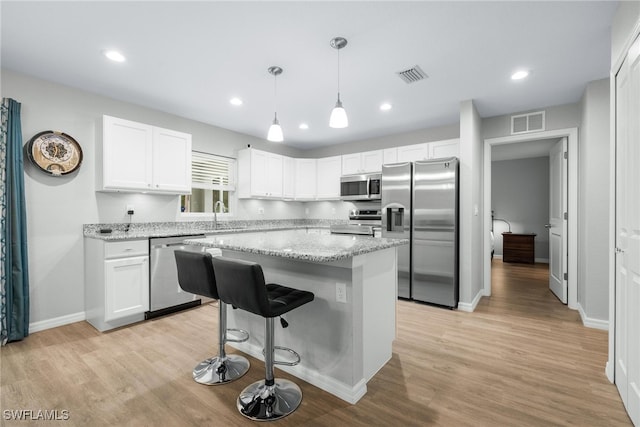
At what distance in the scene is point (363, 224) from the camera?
5043 mm

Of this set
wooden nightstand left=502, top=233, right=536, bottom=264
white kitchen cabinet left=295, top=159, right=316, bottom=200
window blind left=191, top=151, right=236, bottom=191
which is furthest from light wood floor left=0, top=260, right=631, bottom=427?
wooden nightstand left=502, top=233, right=536, bottom=264

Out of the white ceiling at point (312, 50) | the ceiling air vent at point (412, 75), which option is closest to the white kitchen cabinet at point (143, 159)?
the white ceiling at point (312, 50)

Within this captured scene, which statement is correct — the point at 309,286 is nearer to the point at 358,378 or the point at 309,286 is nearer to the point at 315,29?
the point at 358,378

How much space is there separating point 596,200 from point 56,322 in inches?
232

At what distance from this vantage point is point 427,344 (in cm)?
269

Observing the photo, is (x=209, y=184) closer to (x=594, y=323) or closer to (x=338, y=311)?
(x=338, y=311)

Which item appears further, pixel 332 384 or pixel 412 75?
pixel 412 75

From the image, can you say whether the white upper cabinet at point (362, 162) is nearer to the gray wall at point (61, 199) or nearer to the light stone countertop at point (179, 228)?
the light stone countertop at point (179, 228)

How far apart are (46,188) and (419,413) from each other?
4000 mm

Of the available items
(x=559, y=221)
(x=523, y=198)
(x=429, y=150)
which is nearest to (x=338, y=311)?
(x=429, y=150)

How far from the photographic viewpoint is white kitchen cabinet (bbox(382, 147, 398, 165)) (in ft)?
15.8

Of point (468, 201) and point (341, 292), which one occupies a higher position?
point (468, 201)

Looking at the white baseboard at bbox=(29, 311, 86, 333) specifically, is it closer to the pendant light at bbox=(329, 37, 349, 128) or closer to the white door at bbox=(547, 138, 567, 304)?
the pendant light at bbox=(329, 37, 349, 128)

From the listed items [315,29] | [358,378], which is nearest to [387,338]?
[358,378]
